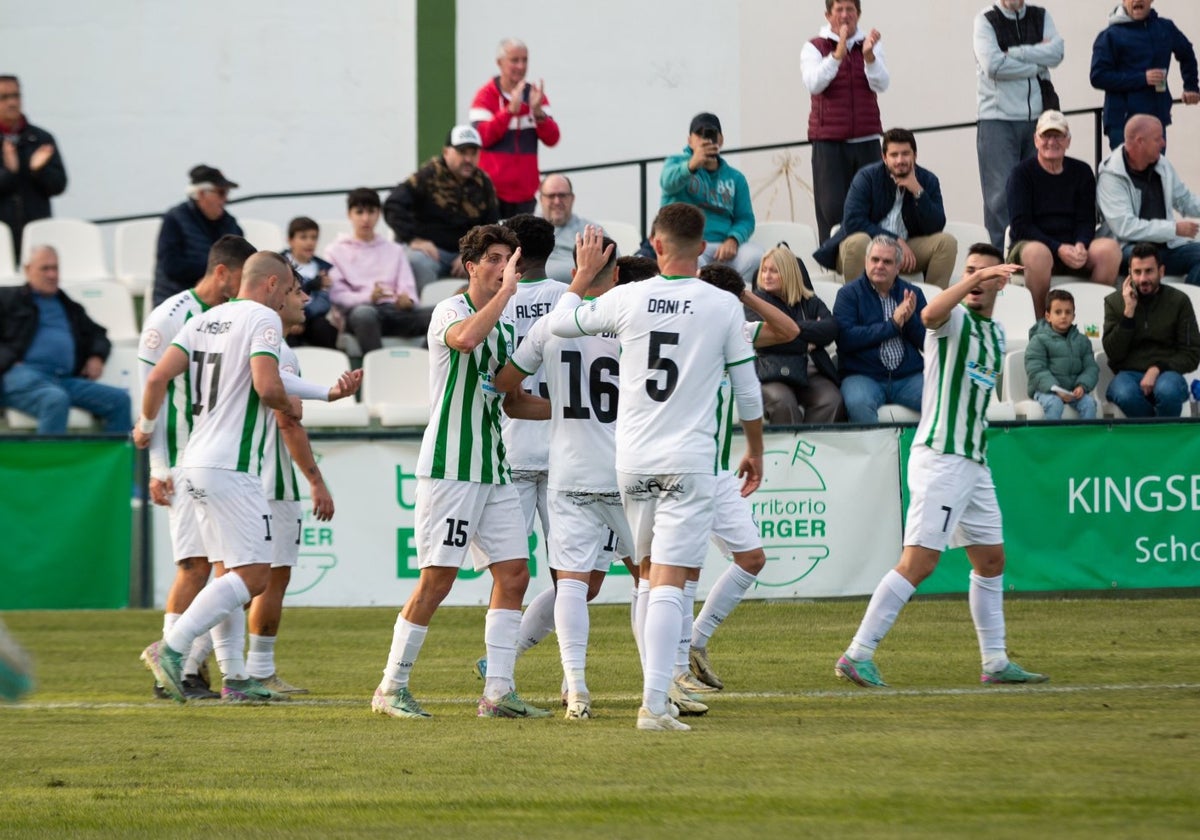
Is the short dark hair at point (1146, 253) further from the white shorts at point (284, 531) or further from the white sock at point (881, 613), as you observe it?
the white shorts at point (284, 531)

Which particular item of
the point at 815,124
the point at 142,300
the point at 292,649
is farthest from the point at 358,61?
the point at 292,649

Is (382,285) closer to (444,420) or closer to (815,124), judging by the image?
(815,124)

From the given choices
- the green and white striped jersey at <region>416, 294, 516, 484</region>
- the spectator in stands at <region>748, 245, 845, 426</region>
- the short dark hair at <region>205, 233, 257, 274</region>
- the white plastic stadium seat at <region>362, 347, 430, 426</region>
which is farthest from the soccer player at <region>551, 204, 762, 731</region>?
the white plastic stadium seat at <region>362, 347, 430, 426</region>

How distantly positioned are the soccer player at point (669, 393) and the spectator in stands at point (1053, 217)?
27.1 feet

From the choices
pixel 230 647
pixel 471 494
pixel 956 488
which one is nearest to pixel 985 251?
pixel 956 488

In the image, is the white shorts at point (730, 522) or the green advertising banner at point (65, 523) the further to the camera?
the green advertising banner at point (65, 523)

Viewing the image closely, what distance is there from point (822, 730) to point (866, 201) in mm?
8344

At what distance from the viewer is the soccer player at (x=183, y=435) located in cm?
874

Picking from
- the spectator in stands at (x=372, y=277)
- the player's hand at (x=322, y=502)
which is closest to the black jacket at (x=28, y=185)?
the spectator in stands at (x=372, y=277)

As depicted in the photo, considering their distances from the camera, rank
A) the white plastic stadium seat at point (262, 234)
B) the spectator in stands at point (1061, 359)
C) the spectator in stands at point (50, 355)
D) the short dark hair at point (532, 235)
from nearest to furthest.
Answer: the short dark hair at point (532, 235)
the spectator in stands at point (1061, 359)
the spectator in stands at point (50, 355)
the white plastic stadium seat at point (262, 234)

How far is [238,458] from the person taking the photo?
27.3 ft

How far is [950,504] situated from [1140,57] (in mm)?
8864

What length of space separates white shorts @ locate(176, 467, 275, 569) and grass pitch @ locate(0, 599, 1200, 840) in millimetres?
729

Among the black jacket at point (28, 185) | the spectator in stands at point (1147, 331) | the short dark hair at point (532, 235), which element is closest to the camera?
the short dark hair at point (532, 235)
